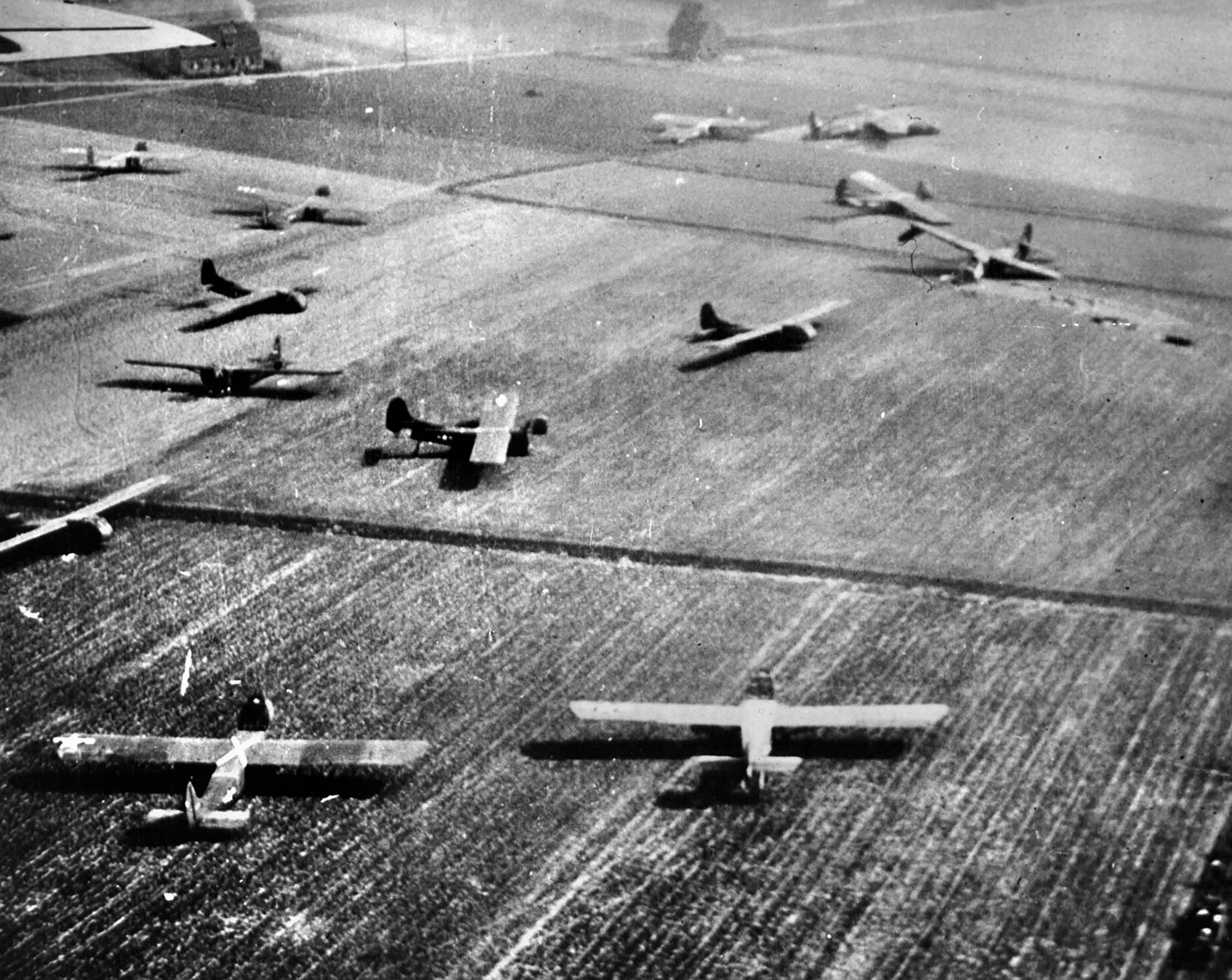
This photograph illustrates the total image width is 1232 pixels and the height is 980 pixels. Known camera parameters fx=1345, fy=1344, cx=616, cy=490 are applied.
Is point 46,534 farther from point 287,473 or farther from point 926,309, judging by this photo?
point 926,309

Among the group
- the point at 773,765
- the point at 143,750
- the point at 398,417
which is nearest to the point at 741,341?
the point at 398,417

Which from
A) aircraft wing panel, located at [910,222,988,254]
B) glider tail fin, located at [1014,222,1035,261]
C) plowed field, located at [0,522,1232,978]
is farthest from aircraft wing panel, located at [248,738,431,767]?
glider tail fin, located at [1014,222,1035,261]

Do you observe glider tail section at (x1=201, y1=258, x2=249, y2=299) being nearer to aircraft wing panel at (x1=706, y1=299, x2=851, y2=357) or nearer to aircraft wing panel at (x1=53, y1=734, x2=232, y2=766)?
aircraft wing panel at (x1=706, y1=299, x2=851, y2=357)

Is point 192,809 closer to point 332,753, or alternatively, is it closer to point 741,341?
point 332,753

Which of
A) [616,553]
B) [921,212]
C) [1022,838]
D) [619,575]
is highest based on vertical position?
[921,212]

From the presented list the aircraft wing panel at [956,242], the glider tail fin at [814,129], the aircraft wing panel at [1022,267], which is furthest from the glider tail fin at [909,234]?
the glider tail fin at [814,129]

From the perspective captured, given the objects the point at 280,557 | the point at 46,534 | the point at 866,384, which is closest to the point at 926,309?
the point at 866,384

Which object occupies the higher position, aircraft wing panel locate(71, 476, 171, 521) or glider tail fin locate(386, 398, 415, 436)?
glider tail fin locate(386, 398, 415, 436)
